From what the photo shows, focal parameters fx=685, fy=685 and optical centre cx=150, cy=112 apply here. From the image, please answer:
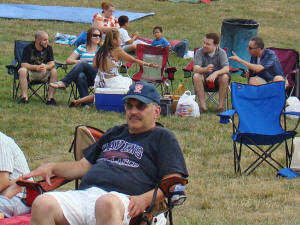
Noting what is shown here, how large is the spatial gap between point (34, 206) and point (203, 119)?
225 inches

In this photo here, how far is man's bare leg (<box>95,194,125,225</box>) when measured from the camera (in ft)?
12.3

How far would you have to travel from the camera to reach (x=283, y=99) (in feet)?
23.7

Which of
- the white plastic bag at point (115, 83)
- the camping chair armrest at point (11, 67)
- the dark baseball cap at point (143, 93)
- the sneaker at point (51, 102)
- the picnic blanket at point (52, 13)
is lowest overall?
the picnic blanket at point (52, 13)

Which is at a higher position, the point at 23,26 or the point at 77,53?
the point at 77,53

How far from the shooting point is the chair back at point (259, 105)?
720cm

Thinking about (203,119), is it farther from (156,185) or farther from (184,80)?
(156,185)

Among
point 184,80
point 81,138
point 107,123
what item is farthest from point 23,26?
point 81,138

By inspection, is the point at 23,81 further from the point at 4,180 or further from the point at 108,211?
the point at 108,211

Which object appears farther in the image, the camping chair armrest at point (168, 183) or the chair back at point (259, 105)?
the chair back at point (259, 105)

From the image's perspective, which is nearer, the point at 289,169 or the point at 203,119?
the point at 289,169

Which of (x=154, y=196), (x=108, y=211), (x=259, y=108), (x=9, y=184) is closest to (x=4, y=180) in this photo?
(x=9, y=184)

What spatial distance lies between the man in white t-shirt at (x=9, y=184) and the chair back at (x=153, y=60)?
651cm

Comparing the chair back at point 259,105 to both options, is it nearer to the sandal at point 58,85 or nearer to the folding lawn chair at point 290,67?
the folding lawn chair at point 290,67

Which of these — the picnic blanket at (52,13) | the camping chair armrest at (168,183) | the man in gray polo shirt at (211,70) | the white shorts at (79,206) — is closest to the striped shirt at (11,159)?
the white shorts at (79,206)
